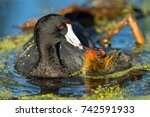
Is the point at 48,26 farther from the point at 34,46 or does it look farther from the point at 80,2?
the point at 80,2

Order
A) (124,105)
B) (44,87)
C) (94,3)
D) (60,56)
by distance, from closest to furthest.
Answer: (124,105) < (44,87) < (60,56) < (94,3)

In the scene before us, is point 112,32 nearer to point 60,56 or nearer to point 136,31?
point 136,31

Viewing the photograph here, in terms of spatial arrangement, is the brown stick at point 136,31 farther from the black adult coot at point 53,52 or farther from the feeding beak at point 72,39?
the feeding beak at point 72,39

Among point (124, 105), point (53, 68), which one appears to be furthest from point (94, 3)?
point (124, 105)

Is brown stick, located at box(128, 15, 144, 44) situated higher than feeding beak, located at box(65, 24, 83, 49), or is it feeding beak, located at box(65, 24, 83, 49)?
brown stick, located at box(128, 15, 144, 44)

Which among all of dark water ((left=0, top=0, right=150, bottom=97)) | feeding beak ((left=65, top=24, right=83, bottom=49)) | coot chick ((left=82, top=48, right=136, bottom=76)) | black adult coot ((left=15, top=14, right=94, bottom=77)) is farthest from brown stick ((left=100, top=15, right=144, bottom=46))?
feeding beak ((left=65, top=24, right=83, bottom=49))

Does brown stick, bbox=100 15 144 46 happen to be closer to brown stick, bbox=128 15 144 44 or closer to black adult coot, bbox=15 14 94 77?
brown stick, bbox=128 15 144 44

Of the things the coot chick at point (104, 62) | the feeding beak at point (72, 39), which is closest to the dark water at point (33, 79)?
the coot chick at point (104, 62)

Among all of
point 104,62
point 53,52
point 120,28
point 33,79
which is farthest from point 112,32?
point 33,79
